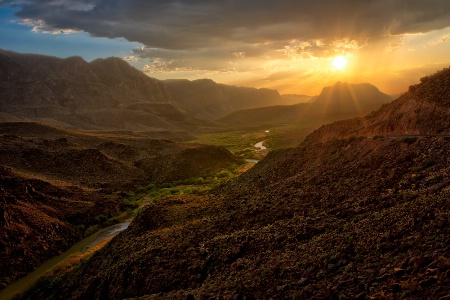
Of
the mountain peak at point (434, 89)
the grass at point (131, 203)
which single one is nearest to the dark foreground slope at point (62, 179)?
the grass at point (131, 203)

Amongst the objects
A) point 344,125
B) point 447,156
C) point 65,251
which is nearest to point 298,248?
point 447,156

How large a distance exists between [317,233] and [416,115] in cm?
1498

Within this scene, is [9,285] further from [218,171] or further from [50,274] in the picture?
[218,171]

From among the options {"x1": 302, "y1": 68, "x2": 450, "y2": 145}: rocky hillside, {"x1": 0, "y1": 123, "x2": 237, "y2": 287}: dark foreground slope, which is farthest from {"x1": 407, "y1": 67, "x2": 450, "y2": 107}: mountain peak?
{"x1": 0, "y1": 123, "x2": 237, "y2": 287}: dark foreground slope

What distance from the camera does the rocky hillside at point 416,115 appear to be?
2520 cm

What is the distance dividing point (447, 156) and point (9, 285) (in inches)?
1246

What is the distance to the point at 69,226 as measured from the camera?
39.3 m

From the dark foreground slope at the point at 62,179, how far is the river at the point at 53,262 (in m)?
0.68

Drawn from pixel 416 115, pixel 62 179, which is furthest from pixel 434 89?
pixel 62 179

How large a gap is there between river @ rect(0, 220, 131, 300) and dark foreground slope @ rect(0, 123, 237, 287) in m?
0.68

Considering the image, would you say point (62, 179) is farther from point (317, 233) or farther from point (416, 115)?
point (416, 115)

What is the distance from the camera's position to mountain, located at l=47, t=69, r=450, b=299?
12297 millimetres

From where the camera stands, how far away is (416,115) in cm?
2714

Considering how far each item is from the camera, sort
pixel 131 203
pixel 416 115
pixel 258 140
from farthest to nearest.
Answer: pixel 258 140 < pixel 131 203 < pixel 416 115
